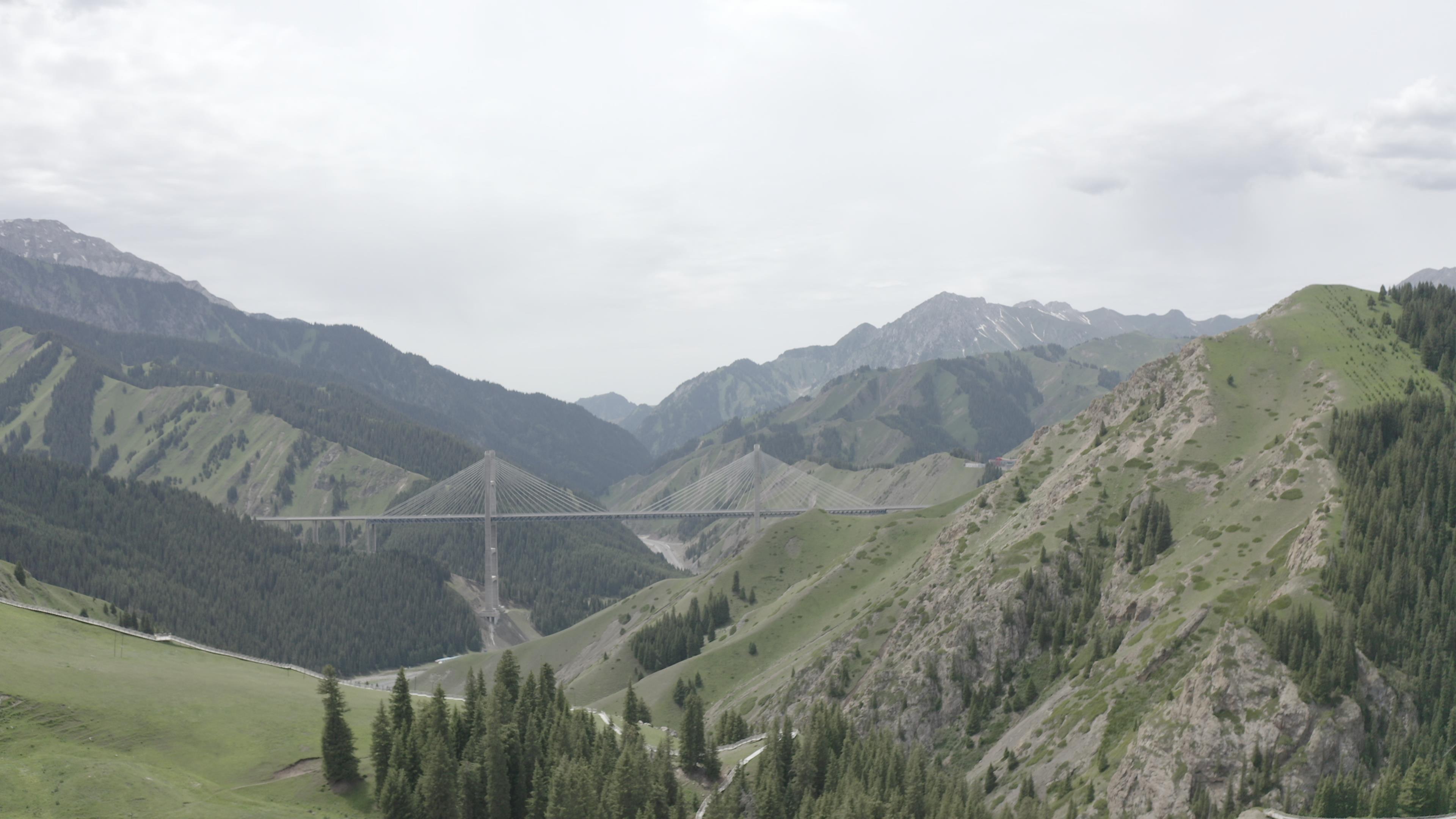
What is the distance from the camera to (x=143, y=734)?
7994 cm

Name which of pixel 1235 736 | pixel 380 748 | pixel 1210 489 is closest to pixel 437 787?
pixel 380 748

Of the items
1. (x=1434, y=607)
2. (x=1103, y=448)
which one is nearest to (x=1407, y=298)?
(x=1103, y=448)

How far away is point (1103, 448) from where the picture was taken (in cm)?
16450

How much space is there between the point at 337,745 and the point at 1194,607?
91.1 m

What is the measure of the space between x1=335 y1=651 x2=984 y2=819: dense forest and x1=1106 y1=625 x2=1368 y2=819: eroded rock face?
10579 mm

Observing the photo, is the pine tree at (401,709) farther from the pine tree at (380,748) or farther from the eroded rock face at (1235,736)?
the eroded rock face at (1235,736)

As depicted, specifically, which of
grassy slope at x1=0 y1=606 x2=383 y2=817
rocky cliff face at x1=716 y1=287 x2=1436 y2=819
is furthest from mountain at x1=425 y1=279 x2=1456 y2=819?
grassy slope at x1=0 y1=606 x2=383 y2=817

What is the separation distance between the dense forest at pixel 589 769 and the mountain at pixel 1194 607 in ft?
54.1

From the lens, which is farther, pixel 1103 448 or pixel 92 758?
pixel 1103 448

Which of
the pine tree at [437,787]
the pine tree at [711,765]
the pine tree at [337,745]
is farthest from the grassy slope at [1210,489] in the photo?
the pine tree at [337,745]

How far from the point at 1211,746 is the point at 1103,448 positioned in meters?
71.7

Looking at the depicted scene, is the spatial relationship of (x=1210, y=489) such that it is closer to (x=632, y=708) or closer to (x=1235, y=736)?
(x=1235, y=736)

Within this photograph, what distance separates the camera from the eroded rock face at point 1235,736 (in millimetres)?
96312

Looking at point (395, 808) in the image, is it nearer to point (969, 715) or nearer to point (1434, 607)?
point (969, 715)
